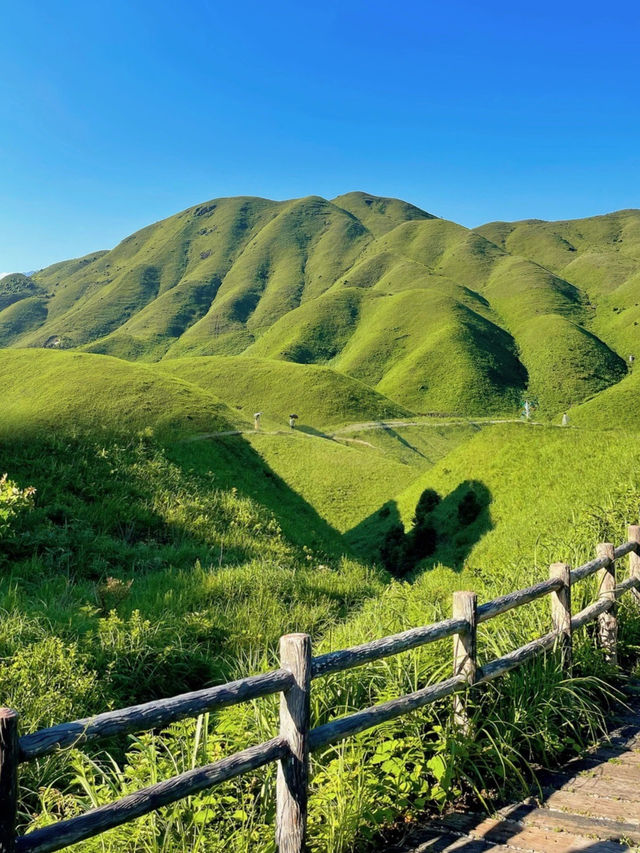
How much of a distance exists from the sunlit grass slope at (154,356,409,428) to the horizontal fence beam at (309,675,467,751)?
6409cm

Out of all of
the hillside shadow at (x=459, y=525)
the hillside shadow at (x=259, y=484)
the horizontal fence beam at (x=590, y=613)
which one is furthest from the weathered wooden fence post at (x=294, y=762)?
the hillside shadow at (x=259, y=484)

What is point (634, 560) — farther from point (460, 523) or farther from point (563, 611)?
point (460, 523)

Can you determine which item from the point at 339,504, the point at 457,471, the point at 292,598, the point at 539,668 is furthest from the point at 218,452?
the point at 539,668

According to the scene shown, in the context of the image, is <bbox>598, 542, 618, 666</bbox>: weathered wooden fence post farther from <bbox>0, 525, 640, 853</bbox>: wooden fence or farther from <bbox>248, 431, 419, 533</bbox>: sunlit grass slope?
<bbox>248, 431, 419, 533</bbox>: sunlit grass slope

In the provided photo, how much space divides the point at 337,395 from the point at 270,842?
74746 millimetres

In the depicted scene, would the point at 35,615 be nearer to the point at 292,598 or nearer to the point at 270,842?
the point at 292,598

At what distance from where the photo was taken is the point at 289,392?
79.8 metres

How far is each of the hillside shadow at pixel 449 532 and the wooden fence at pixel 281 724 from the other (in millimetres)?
19502

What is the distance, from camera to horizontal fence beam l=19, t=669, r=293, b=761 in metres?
3.43

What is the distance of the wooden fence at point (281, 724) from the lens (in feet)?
10.9

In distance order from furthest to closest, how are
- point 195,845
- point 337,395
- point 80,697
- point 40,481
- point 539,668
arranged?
1. point 337,395
2. point 40,481
3. point 80,697
4. point 539,668
5. point 195,845

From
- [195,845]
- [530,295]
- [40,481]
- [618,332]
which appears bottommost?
[195,845]

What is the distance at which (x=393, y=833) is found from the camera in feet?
16.6

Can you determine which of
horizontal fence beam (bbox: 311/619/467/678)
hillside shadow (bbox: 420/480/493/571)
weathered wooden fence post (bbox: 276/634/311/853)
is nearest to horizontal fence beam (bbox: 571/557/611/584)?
horizontal fence beam (bbox: 311/619/467/678)
